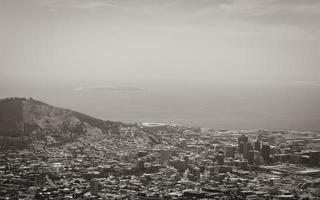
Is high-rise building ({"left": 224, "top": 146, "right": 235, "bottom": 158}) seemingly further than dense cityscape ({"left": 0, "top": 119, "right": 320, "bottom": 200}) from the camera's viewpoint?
Yes

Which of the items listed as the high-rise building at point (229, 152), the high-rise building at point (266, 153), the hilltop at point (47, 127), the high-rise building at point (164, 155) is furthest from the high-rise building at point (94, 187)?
the high-rise building at point (266, 153)

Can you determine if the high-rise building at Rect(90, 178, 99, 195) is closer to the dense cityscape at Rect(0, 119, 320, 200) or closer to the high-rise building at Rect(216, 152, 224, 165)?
the dense cityscape at Rect(0, 119, 320, 200)

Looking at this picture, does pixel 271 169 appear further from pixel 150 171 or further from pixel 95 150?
pixel 95 150

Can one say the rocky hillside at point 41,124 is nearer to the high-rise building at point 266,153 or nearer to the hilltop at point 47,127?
the hilltop at point 47,127

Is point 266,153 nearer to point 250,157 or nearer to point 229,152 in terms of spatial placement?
point 250,157

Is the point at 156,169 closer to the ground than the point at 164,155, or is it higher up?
closer to the ground

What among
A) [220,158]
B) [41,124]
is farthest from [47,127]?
[220,158]

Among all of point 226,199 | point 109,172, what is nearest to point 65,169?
point 109,172

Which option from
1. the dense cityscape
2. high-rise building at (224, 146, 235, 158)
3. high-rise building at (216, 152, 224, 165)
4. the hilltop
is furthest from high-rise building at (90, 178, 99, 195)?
high-rise building at (224, 146, 235, 158)

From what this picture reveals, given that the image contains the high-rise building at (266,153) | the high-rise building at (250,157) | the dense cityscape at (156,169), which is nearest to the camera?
the dense cityscape at (156,169)
